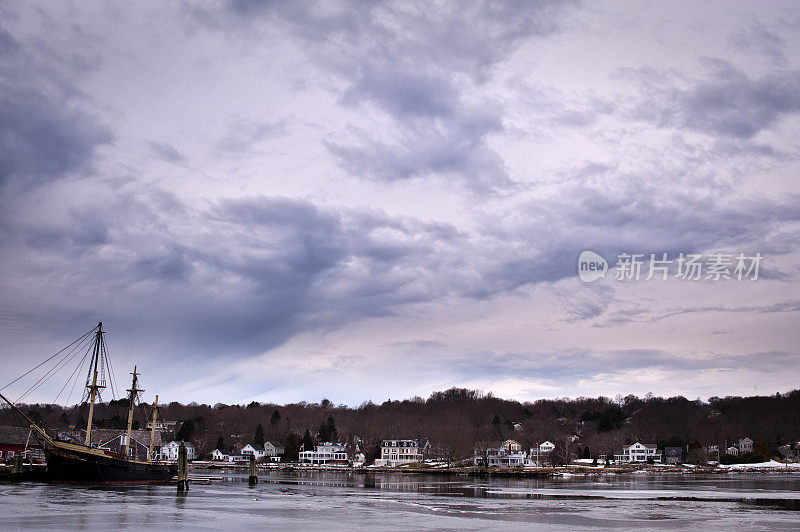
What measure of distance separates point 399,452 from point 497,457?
979 inches

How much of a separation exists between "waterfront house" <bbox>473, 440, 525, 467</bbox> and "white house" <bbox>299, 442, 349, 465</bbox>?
111ft

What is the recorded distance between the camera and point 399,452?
17538 cm

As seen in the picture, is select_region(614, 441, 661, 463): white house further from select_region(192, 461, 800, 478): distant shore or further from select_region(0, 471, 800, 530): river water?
Answer: select_region(0, 471, 800, 530): river water

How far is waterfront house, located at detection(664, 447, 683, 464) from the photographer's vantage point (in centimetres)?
19185

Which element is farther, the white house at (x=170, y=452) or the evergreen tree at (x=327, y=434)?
the evergreen tree at (x=327, y=434)

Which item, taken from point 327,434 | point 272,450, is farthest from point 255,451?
point 327,434

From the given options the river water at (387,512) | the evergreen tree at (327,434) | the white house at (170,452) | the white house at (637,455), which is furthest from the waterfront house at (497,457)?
the river water at (387,512)

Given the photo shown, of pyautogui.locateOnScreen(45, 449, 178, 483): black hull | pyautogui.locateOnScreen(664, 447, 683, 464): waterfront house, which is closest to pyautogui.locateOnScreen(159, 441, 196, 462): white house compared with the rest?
pyautogui.locateOnScreen(45, 449, 178, 483): black hull

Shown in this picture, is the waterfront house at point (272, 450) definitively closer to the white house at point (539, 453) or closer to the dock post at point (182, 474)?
the white house at point (539, 453)

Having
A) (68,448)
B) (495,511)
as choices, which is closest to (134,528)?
(495,511)

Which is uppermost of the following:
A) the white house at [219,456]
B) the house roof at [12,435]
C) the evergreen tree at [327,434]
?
the house roof at [12,435]

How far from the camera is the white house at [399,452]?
173625mm

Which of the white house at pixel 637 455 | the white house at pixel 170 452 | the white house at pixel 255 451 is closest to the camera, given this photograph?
the white house at pixel 170 452

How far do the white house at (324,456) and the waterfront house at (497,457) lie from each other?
34.0 meters
